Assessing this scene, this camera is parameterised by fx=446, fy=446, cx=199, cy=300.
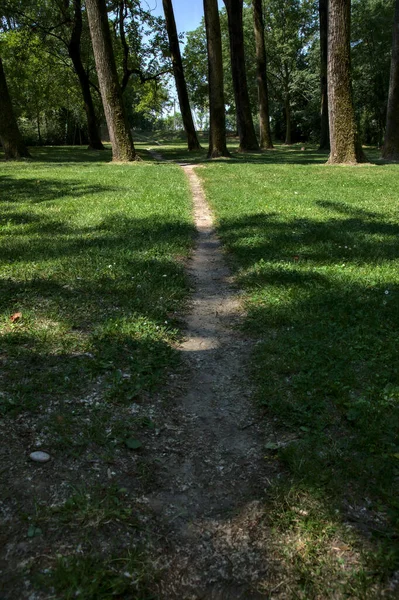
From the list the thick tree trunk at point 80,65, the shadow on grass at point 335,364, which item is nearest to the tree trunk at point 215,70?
the thick tree trunk at point 80,65

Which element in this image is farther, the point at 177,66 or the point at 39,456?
the point at 177,66

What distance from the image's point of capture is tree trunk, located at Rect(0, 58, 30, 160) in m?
17.4

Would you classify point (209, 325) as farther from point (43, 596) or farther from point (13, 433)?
point (43, 596)

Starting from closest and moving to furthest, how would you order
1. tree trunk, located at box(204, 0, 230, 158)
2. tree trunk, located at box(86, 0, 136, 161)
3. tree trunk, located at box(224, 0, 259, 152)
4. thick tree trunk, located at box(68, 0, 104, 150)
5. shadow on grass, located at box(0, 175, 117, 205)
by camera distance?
1. shadow on grass, located at box(0, 175, 117, 205)
2. tree trunk, located at box(86, 0, 136, 161)
3. tree trunk, located at box(204, 0, 230, 158)
4. tree trunk, located at box(224, 0, 259, 152)
5. thick tree trunk, located at box(68, 0, 104, 150)

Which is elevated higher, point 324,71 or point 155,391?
point 324,71

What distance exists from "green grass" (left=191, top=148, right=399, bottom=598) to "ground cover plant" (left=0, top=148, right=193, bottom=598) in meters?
0.72

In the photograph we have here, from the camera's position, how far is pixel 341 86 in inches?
558

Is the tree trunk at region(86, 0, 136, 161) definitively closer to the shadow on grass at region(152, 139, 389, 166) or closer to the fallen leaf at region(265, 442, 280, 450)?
the shadow on grass at region(152, 139, 389, 166)

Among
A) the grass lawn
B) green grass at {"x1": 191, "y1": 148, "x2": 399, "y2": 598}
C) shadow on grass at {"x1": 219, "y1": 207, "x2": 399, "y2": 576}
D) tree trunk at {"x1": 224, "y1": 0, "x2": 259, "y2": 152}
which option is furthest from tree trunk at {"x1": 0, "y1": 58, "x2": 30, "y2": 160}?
shadow on grass at {"x1": 219, "y1": 207, "x2": 399, "y2": 576}

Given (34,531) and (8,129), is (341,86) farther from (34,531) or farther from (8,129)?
(34,531)

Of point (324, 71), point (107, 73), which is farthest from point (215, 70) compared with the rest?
point (324, 71)

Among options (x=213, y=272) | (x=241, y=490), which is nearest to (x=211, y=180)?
(x=213, y=272)

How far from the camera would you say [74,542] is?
1.85 m

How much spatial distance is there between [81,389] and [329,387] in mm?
1626
